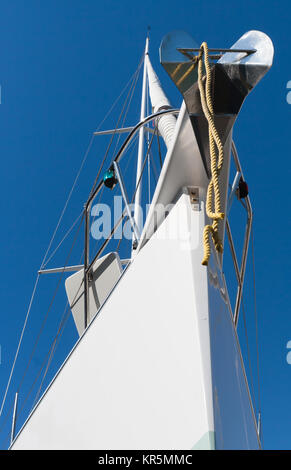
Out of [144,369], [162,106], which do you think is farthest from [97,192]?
[144,369]

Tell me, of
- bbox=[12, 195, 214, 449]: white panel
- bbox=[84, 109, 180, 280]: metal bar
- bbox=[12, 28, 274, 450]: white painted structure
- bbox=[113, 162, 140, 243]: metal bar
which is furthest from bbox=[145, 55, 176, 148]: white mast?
bbox=[12, 195, 214, 449]: white panel

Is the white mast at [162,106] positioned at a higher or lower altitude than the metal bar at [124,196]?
higher

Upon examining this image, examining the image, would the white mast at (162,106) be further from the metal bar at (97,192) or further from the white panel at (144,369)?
the white panel at (144,369)

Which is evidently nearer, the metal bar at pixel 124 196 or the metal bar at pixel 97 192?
the metal bar at pixel 124 196

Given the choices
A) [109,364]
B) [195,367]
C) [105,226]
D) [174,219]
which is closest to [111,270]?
[105,226]

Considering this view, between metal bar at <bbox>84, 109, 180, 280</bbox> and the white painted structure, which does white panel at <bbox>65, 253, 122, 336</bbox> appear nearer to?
metal bar at <bbox>84, 109, 180, 280</bbox>

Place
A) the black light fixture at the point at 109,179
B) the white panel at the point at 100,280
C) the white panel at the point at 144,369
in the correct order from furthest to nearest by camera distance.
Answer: the white panel at the point at 100,280, the black light fixture at the point at 109,179, the white panel at the point at 144,369

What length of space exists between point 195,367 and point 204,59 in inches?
75.4

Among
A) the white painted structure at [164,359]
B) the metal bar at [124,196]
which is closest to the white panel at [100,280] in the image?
the metal bar at [124,196]

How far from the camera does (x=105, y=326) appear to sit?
8.99 ft

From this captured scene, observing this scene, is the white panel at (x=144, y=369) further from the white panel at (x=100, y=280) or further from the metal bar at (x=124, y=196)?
the white panel at (x=100, y=280)

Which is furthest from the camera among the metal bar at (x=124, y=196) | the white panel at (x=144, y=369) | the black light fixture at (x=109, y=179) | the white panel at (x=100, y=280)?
the white panel at (x=100, y=280)

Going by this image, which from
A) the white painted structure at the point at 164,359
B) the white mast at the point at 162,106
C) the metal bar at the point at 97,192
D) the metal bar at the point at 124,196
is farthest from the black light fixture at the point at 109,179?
the white painted structure at the point at 164,359

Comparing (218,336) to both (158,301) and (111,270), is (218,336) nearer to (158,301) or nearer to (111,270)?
(158,301)
